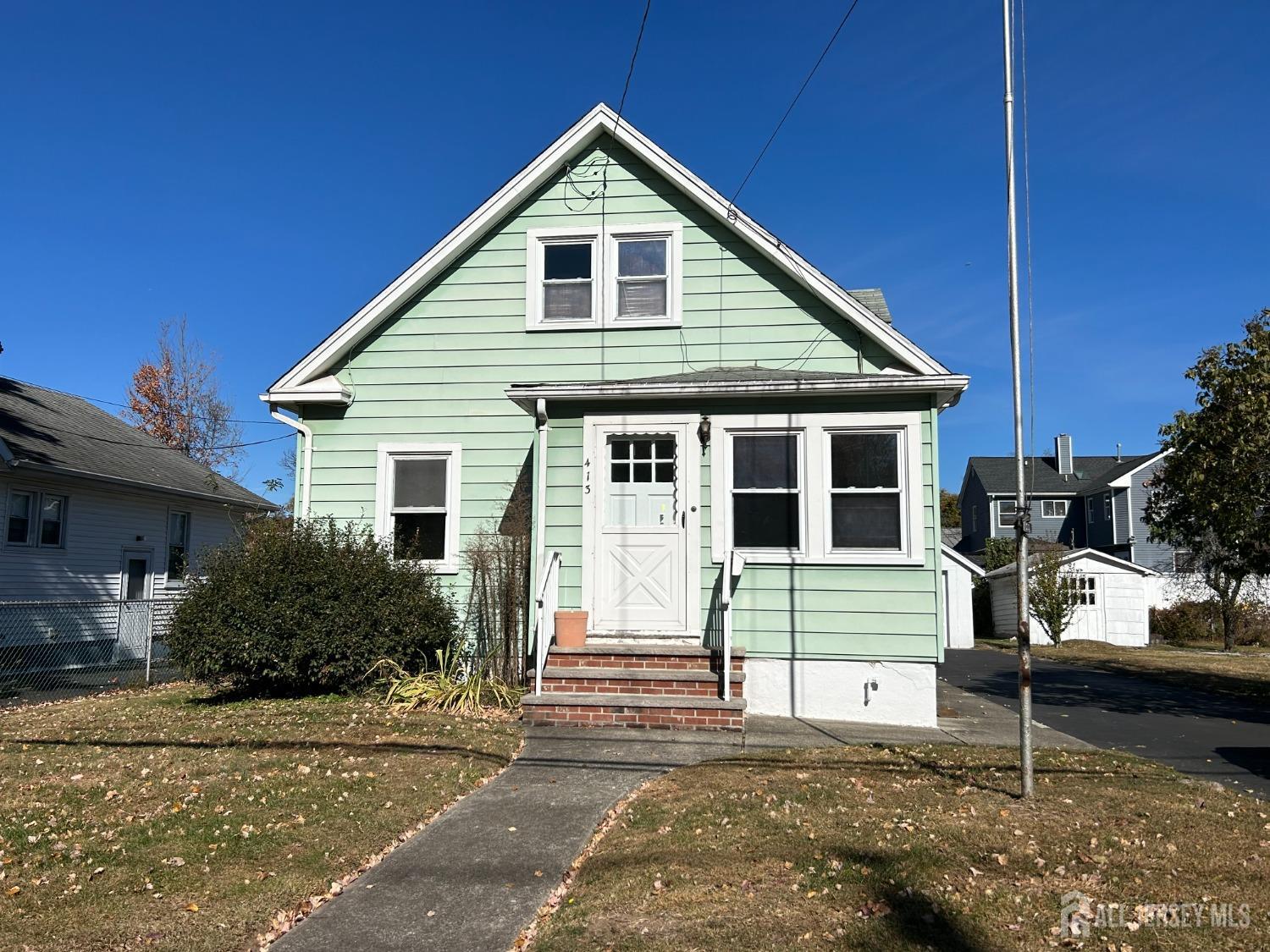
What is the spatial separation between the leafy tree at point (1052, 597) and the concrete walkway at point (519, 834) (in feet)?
62.1

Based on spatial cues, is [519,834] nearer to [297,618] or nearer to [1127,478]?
[297,618]

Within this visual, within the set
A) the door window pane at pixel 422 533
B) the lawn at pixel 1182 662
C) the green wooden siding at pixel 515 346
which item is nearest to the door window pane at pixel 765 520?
the green wooden siding at pixel 515 346

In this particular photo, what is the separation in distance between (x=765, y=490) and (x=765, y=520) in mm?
332

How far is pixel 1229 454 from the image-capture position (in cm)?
1166

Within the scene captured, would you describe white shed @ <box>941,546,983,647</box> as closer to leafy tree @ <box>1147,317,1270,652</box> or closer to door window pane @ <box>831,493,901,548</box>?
leafy tree @ <box>1147,317,1270,652</box>

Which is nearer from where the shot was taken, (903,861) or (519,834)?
(903,861)

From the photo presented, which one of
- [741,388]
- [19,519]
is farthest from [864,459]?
[19,519]

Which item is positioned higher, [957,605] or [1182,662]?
[957,605]

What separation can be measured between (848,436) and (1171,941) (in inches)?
251

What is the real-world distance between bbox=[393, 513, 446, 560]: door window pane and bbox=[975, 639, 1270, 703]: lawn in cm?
1243

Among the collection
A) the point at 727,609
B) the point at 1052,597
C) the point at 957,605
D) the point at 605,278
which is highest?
the point at 605,278

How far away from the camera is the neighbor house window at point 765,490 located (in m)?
9.74

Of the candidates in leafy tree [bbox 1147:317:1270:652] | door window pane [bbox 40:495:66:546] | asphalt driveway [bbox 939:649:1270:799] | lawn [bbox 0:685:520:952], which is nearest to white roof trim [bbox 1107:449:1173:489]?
asphalt driveway [bbox 939:649:1270:799]

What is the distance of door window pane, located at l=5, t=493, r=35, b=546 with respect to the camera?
1636 cm
